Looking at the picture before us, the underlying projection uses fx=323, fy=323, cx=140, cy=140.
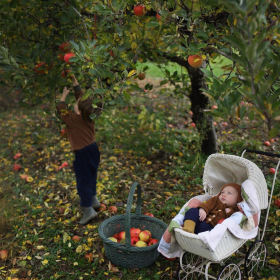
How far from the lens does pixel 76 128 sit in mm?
3283

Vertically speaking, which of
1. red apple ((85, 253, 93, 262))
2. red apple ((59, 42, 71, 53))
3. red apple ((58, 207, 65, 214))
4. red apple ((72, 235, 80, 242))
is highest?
red apple ((59, 42, 71, 53))

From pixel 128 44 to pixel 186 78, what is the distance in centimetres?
154

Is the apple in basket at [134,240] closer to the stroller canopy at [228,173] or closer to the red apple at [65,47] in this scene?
the stroller canopy at [228,173]

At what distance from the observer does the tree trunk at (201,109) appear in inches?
176

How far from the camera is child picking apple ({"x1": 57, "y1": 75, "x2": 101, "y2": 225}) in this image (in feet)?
10.7

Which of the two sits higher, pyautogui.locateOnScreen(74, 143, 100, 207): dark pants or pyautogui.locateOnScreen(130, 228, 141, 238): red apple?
pyautogui.locateOnScreen(74, 143, 100, 207): dark pants

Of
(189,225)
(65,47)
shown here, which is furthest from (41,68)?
(189,225)

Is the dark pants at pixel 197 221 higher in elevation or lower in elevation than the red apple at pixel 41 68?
lower

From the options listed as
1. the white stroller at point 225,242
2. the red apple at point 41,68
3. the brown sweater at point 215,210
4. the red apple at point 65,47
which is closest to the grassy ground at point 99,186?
the white stroller at point 225,242

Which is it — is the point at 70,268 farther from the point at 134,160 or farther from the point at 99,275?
the point at 134,160

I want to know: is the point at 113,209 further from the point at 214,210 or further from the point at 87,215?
the point at 214,210

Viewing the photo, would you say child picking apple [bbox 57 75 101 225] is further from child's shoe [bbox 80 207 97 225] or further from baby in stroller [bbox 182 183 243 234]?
A: baby in stroller [bbox 182 183 243 234]

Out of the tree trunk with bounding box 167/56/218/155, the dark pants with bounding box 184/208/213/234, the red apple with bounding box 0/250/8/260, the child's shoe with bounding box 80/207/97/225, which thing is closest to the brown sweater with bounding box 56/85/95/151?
the child's shoe with bounding box 80/207/97/225

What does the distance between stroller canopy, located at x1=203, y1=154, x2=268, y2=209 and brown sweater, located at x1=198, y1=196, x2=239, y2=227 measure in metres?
0.20
